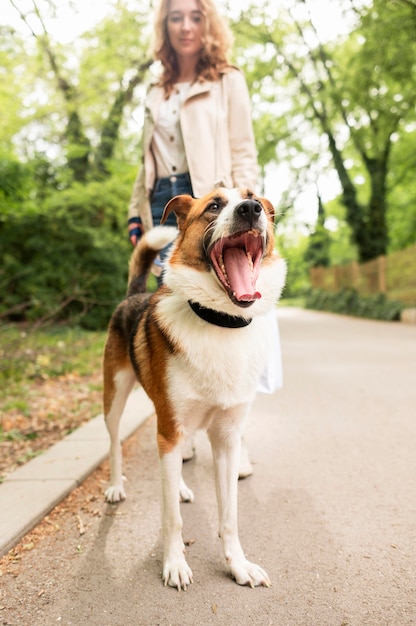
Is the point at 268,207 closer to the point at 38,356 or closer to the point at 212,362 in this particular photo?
the point at 212,362

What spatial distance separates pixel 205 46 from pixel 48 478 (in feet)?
10.1

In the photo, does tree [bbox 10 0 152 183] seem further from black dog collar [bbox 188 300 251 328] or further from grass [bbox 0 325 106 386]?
black dog collar [bbox 188 300 251 328]

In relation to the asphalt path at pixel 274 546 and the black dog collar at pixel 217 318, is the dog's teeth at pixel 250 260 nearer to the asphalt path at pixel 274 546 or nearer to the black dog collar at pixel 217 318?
the black dog collar at pixel 217 318

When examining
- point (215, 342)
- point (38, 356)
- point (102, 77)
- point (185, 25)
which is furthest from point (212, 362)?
point (102, 77)

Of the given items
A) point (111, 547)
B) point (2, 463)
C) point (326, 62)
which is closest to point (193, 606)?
point (111, 547)

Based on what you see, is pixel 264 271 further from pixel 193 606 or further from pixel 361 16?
pixel 361 16

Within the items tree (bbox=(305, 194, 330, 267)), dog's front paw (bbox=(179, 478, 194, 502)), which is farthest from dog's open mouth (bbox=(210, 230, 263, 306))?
tree (bbox=(305, 194, 330, 267))

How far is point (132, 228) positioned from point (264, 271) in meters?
1.69

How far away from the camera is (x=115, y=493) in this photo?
3.00 m

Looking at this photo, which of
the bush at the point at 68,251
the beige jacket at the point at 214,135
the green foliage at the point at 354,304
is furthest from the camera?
the green foliage at the point at 354,304

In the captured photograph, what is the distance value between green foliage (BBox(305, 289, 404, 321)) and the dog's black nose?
48.8 feet

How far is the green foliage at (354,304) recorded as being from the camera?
16469 millimetres

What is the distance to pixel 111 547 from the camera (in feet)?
8.11

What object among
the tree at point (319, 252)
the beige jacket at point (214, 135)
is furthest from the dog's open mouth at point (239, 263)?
the tree at point (319, 252)
